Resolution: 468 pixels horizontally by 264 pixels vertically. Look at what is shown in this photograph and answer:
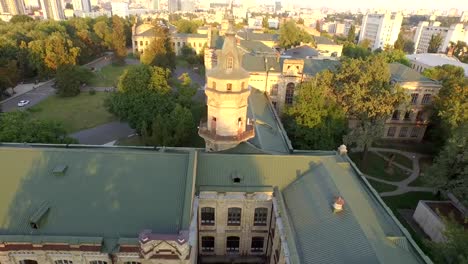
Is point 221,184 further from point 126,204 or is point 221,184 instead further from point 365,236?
point 365,236

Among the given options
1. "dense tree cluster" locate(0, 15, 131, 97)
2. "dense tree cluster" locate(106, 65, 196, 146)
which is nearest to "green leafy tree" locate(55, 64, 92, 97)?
"dense tree cluster" locate(0, 15, 131, 97)

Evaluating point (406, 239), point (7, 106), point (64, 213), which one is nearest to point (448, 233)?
point (406, 239)

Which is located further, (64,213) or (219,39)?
(219,39)

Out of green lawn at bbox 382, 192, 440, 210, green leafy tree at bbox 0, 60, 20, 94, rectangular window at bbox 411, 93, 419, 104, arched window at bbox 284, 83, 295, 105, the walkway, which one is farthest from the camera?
green leafy tree at bbox 0, 60, 20, 94

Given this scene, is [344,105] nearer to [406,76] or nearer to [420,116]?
[406,76]

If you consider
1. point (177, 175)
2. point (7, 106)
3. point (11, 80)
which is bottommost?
point (7, 106)

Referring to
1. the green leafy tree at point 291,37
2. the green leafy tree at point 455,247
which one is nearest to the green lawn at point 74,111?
the green leafy tree at point 455,247

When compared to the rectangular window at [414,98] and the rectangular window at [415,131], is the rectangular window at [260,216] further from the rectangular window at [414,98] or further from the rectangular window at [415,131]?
the rectangular window at [415,131]

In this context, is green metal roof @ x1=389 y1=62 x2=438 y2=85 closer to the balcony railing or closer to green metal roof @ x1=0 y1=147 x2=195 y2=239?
the balcony railing
